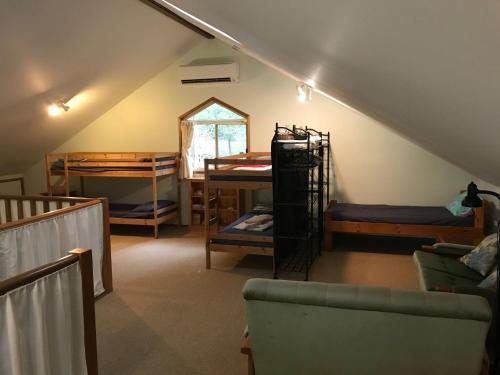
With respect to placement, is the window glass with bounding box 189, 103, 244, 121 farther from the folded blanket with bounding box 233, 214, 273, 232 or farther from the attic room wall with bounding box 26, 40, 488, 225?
the folded blanket with bounding box 233, 214, 273, 232

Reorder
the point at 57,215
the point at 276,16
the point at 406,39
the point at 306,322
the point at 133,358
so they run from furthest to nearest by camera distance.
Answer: the point at 57,215
the point at 133,358
the point at 306,322
the point at 276,16
the point at 406,39

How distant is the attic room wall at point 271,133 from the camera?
566cm

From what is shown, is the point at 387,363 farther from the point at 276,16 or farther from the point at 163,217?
the point at 163,217

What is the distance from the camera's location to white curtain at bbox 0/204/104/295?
9.23 ft

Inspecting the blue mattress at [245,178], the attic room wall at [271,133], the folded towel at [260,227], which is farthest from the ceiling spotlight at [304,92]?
the folded towel at [260,227]

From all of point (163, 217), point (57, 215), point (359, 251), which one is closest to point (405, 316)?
point (57, 215)

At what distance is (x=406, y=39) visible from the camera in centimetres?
75

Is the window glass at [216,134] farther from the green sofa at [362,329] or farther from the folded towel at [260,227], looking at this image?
the green sofa at [362,329]

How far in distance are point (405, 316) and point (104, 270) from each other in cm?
294

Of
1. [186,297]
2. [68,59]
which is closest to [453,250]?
[186,297]

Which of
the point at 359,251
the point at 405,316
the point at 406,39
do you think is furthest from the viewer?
the point at 359,251

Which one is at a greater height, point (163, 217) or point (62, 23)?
point (62, 23)

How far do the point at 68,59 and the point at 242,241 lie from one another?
9.42ft

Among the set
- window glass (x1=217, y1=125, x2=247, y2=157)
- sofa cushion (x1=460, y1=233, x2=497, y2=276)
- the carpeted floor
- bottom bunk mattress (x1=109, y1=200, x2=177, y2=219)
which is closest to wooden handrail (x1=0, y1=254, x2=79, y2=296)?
the carpeted floor
